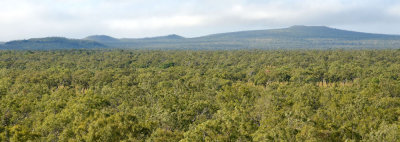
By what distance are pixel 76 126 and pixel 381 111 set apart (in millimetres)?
32269

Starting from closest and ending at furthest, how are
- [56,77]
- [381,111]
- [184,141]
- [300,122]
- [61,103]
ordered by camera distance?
[184,141], [300,122], [381,111], [61,103], [56,77]

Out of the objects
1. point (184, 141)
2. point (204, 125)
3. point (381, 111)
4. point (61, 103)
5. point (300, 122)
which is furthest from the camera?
point (61, 103)

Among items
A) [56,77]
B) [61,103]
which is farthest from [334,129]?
[56,77]

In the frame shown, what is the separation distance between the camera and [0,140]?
97.0 feet

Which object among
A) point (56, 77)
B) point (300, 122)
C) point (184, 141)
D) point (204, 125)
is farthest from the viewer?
point (56, 77)

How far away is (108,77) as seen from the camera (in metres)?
79.3

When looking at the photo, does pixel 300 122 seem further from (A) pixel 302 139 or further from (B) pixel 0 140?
(B) pixel 0 140

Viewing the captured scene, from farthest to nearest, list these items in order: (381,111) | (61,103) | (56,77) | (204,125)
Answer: (56,77) → (61,103) → (381,111) → (204,125)

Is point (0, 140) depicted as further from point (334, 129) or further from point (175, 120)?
point (334, 129)

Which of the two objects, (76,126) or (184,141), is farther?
(76,126)

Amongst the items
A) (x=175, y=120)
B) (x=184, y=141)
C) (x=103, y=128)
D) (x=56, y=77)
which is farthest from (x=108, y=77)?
(x=184, y=141)

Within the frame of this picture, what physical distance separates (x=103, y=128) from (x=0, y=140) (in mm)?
9631

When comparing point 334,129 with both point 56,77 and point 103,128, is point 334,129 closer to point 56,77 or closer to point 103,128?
point 103,128

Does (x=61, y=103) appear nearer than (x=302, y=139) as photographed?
No
